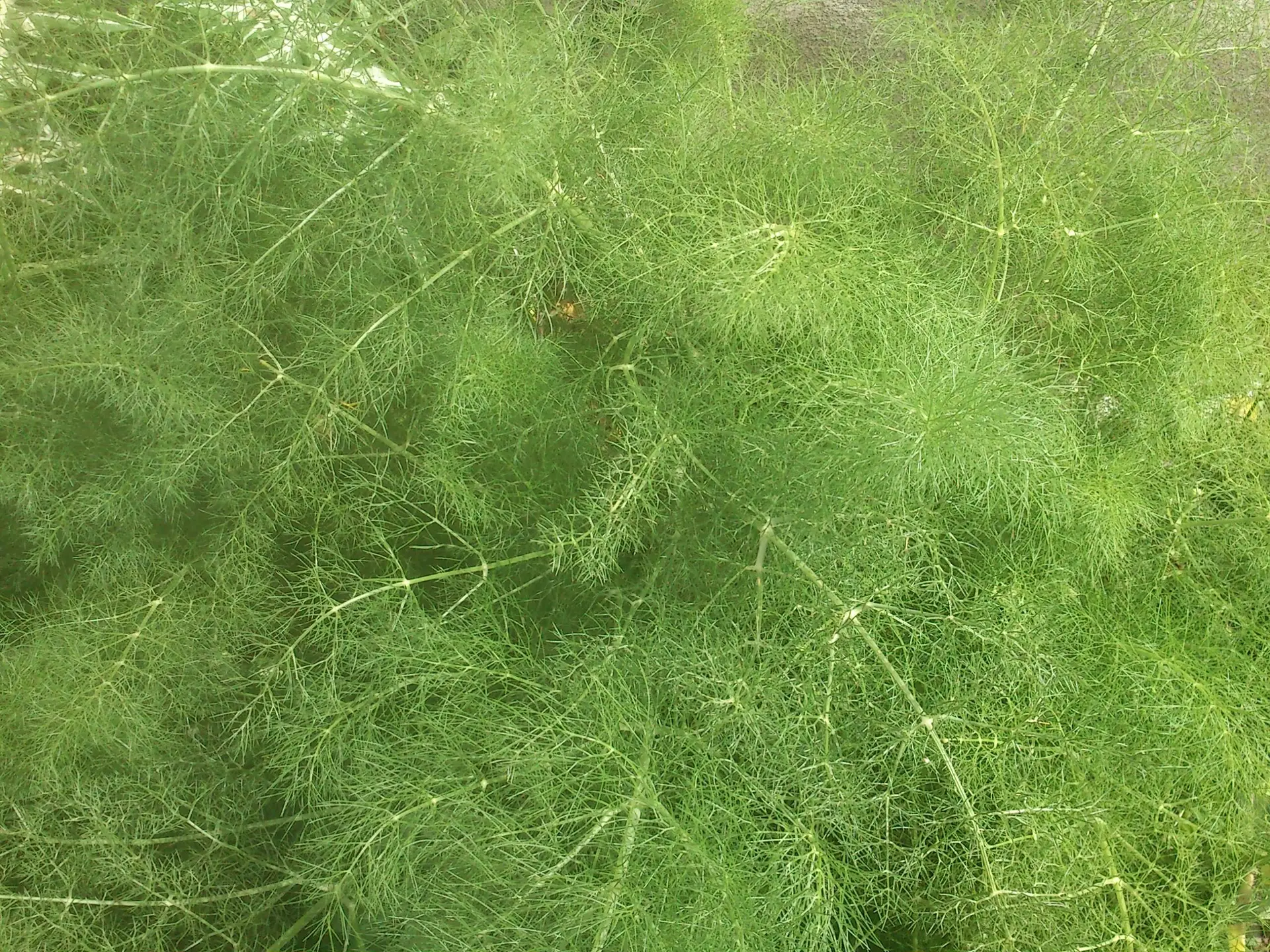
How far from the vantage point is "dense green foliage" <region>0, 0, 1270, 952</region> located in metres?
1.43

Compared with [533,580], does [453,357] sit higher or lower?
higher

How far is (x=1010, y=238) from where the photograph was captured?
1724 mm

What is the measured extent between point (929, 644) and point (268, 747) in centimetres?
114

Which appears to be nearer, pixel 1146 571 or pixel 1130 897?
pixel 1130 897

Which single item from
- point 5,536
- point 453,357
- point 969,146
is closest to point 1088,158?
point 969,146

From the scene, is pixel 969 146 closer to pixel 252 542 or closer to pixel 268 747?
pixel 252 542

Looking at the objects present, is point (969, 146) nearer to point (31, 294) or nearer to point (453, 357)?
point (453, 357)

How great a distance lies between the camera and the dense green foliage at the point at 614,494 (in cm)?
143

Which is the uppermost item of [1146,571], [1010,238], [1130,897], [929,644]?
[1010,238]

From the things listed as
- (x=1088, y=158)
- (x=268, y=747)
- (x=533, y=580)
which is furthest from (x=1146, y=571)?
(x=268, y=747)

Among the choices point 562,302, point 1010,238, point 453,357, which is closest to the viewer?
point 453,357

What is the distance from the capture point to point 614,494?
1486 mm

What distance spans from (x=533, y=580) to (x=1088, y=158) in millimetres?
1258

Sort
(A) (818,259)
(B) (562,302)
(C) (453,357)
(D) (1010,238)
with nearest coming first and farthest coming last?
1. (A) (818,259)
2. (C) (453,357)
3. (D) (1010,238)
4. (B) (562,302)
